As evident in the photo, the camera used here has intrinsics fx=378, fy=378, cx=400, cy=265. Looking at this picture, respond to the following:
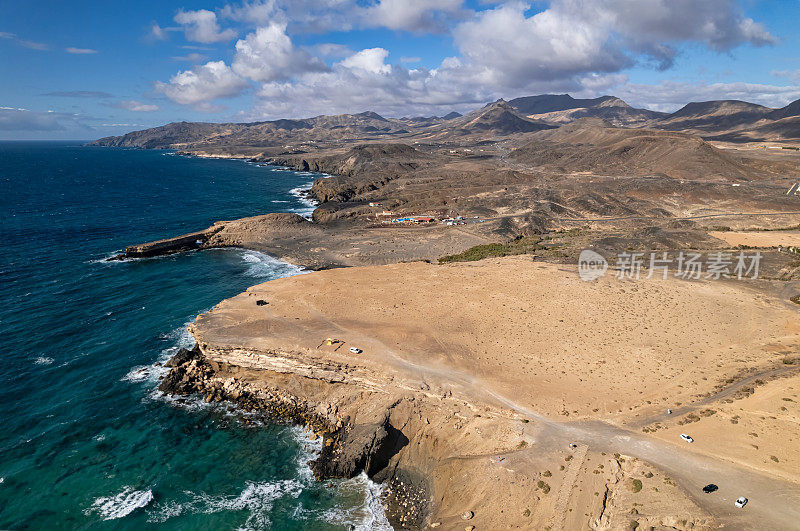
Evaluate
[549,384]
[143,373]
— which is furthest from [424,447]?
[143,373]

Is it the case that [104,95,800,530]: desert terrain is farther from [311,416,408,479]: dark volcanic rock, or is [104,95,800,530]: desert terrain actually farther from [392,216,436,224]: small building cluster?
[392,216,436,224]: small building cluster

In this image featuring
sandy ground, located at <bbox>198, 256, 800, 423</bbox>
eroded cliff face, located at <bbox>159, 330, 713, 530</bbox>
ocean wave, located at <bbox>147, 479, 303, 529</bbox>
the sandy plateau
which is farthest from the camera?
sandy ground, located at <bbox>198, 256, 800, 423</bbox>

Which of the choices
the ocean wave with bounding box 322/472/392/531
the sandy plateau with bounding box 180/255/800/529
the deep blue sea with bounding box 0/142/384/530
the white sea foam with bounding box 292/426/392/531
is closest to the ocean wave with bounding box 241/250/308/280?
the deep blue sea with bounding box 0/142/384/530

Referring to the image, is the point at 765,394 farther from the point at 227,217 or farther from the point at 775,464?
the point at 227,217

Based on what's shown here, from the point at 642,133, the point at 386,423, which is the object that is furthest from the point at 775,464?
the point at 642,133

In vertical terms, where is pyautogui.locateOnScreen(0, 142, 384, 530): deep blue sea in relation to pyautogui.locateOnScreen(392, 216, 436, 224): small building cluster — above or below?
below

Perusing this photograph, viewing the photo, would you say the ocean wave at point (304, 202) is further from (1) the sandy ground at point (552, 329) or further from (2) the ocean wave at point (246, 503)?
(2) the ocean wave at point (246, 503)

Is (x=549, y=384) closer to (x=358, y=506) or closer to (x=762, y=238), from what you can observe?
(x=358, y=506)
